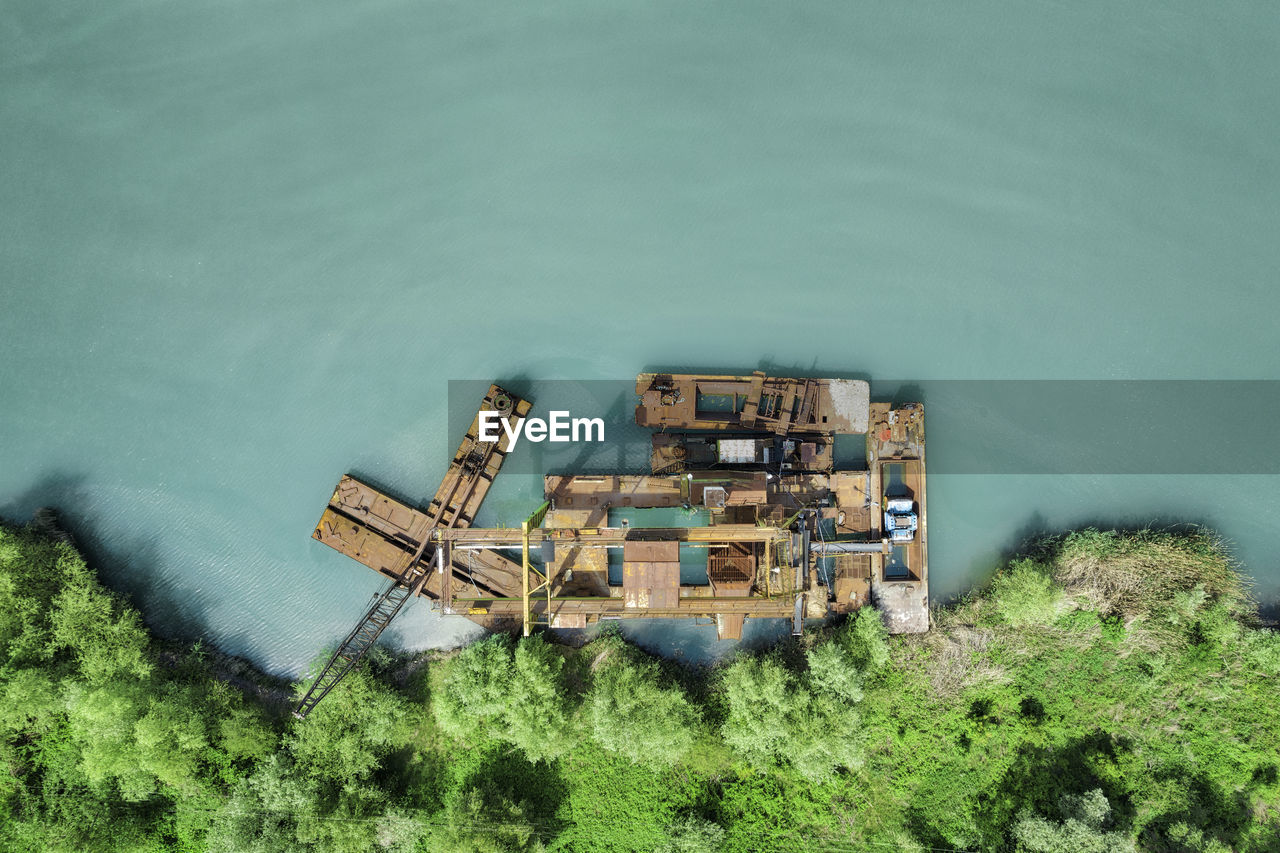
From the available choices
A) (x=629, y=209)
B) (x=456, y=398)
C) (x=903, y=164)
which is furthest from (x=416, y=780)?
(x=903, y=164)

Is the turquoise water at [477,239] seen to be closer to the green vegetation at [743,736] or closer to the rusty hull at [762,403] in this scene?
the rusty hull at [762,403]

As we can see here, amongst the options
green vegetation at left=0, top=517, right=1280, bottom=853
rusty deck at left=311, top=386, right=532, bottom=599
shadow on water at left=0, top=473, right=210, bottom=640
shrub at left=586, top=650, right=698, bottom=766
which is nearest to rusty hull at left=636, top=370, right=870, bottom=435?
rusty deck at left=311, top=386, right=532, bottom=599

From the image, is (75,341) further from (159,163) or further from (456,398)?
(456,398)

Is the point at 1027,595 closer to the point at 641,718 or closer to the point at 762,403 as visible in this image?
the point at 762,403

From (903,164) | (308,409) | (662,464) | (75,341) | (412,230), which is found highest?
(903,164)

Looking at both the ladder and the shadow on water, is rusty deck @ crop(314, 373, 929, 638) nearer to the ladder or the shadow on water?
the ladder

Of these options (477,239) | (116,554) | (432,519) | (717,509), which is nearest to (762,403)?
(717,509)

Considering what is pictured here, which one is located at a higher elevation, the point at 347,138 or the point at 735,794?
the point at 347,138
